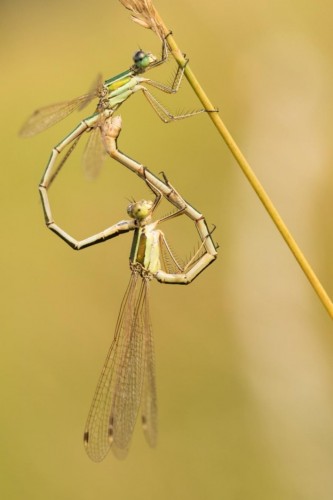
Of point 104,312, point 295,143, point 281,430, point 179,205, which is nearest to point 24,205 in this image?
point 104,312

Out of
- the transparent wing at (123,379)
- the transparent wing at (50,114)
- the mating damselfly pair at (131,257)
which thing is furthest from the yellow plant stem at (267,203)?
the transparent wing at (123,379)

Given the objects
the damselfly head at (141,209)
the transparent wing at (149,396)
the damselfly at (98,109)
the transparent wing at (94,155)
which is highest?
the damselfly at (98,109)

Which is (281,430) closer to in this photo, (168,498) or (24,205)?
(168,498)

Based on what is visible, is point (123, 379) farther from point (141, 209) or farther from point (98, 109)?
point (98, 109)

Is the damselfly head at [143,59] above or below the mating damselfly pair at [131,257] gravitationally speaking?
above

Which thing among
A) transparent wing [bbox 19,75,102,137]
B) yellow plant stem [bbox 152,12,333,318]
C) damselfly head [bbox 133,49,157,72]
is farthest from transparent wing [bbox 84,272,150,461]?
yellow plant stem [bbox 152,12,333,318]

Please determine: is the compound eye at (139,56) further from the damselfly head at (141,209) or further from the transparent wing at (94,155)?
the damselfly head at (141,209)
